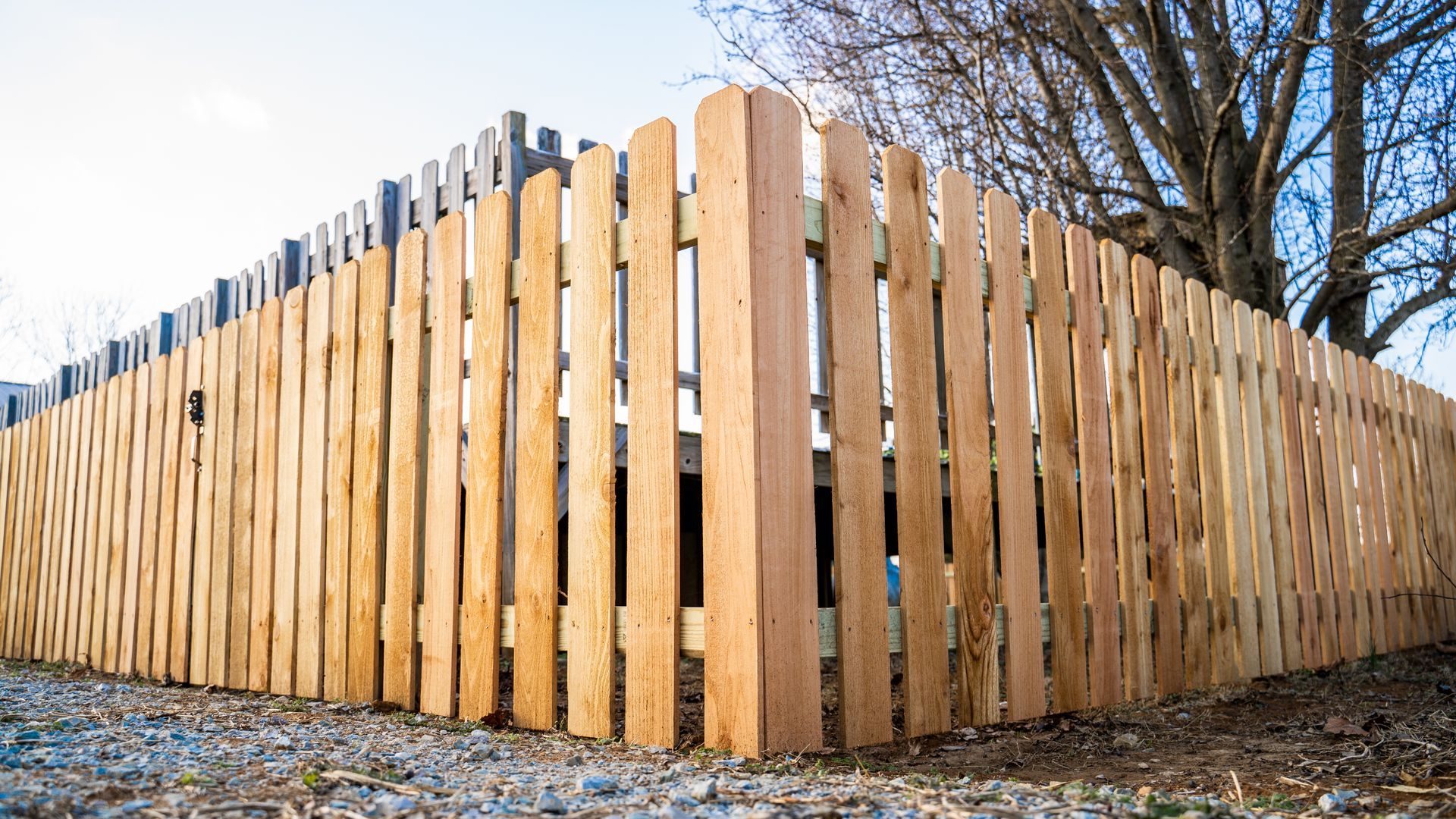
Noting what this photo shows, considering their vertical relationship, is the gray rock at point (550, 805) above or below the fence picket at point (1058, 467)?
Result: below

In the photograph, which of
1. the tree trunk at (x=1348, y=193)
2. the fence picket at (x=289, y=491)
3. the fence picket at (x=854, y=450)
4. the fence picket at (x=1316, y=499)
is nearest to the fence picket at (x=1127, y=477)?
the fence picket at (x=854, y=450)

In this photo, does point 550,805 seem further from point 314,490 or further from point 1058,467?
point 314,490

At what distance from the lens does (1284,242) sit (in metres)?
8.14

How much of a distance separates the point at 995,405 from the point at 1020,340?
0.29 m

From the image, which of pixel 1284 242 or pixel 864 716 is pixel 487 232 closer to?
pixel 864 716

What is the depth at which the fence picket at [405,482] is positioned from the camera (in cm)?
368

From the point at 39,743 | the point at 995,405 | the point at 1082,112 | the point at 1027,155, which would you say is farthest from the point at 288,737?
the point at 1082,112

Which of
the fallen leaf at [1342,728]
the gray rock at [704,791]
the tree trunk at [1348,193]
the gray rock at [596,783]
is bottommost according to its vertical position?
the fallen leaf at [1342,728]

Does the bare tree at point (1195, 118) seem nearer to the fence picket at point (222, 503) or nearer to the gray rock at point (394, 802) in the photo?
the fence picket at point (222, 503)

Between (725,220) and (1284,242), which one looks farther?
(1284,242)

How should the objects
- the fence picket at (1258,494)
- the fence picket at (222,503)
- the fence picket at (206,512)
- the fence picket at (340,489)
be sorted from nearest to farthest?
the fence picket at (340,489) < the fence picket at (222,503) < the fence picket at (206,512) < the fence picket at (1258,494)

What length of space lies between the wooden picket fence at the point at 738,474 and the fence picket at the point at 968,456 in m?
0.01

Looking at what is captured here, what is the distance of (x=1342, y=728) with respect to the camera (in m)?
3.49

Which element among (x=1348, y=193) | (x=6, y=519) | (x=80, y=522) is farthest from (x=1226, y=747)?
(x=6, y=519)
